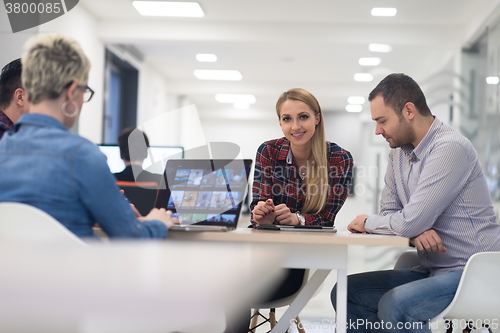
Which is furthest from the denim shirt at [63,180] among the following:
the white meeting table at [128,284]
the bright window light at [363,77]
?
the bright window light at [363,77]

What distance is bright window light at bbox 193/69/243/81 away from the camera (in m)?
9.15

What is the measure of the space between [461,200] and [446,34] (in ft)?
16.8

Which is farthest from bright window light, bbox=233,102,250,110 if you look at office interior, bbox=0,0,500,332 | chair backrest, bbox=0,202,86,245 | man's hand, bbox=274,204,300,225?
chair backrest, bbox=0,202,86,245

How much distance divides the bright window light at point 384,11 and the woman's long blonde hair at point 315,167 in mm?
3631

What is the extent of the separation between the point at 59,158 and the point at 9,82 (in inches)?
44.8

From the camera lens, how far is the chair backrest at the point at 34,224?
107 cm

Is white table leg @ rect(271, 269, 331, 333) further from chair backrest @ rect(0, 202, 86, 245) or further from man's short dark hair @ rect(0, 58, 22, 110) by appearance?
man's short dark hair @ rect(0, 58, 22, 110)

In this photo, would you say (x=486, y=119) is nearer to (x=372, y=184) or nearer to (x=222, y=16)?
(x=372, y=184)

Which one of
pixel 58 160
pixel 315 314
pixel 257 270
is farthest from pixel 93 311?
pixel 315 314

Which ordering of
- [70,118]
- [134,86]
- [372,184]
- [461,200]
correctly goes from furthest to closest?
[134,86]
[372,184]
[461,200]
[70,118]

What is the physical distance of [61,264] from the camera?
94cm

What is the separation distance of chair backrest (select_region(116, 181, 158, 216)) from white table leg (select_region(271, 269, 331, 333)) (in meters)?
0.94
